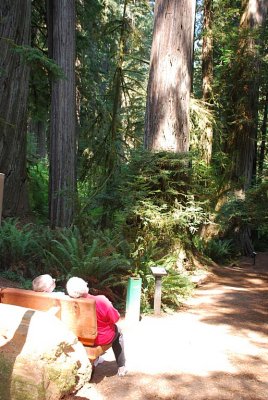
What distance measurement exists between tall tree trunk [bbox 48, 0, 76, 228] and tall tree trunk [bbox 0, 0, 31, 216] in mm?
752

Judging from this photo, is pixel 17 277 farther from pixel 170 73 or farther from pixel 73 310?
pixel 170 73

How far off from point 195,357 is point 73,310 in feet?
6.48

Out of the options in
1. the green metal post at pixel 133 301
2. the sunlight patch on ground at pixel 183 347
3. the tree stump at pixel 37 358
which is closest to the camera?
the tree stump at pixel 37 358

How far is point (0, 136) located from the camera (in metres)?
11.1

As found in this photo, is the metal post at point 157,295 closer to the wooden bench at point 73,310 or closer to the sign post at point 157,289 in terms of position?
the sign post at point 157,289

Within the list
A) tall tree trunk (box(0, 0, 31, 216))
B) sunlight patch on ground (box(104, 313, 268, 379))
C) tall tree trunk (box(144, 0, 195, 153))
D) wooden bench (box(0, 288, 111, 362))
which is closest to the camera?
wooden bench (box(0, 288, 111, 362))

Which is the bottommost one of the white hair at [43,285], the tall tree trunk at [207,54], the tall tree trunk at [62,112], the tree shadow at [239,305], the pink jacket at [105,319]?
the tree shadow at [239,305]

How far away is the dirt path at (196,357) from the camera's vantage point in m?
4.71

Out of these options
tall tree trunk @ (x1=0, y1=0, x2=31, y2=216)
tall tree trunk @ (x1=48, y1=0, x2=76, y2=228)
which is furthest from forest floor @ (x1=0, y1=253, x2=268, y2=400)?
tall tree trunk @ (x1=0, y1=0, x2=31, y2=216)

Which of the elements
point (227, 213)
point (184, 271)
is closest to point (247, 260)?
point (227, 213)

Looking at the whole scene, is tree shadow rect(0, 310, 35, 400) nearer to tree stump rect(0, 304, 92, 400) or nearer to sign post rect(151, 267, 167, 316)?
tree stump rect(0, 304, 92, 400)

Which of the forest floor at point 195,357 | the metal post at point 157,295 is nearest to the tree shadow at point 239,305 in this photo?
the forest floor at point 195,357

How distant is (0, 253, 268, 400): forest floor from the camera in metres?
4.71

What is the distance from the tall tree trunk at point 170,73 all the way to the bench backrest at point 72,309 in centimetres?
594
